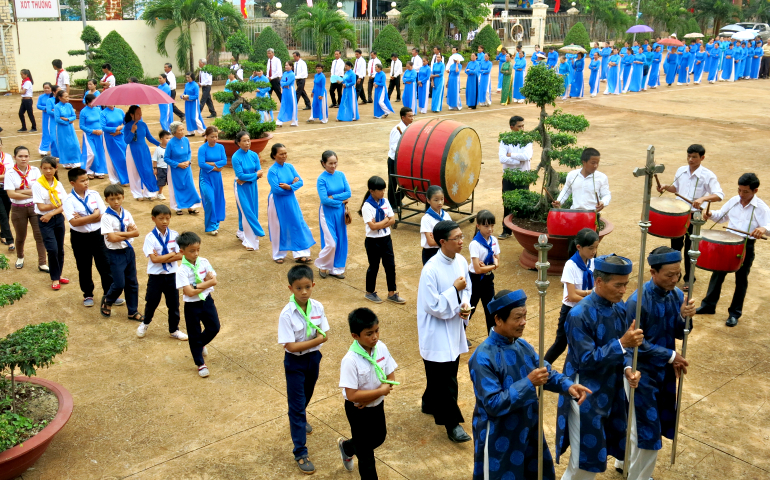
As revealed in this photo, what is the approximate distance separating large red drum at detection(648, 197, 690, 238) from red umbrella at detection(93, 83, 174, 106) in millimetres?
7233

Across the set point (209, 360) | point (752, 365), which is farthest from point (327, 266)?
point (752, 365)

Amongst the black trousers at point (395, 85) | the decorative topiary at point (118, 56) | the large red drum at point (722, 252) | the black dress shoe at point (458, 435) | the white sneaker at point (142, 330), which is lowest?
the black dress shoe at point (458, 435)

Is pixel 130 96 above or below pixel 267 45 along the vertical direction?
below

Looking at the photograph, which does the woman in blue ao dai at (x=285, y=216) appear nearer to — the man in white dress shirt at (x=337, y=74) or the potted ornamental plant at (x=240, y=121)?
the potted ornamental plant at (x=240, y=121)

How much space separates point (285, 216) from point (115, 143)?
495 centimetres

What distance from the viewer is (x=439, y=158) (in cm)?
968

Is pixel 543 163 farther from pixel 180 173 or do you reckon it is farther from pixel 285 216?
pixel 180 173

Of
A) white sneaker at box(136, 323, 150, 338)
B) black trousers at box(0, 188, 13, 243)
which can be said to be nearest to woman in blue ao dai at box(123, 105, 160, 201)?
black trousers at box(0, 188, 13, 243)

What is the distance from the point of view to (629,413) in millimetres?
4352

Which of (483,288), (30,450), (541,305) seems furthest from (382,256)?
(541,305)

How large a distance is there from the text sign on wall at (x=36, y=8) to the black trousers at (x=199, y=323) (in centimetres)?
2033

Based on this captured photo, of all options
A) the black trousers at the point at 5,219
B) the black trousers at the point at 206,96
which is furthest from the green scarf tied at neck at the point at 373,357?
Result: the black trousers at the point at 206,96

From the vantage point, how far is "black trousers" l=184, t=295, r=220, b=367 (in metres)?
6.10

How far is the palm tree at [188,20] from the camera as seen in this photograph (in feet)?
78.5
